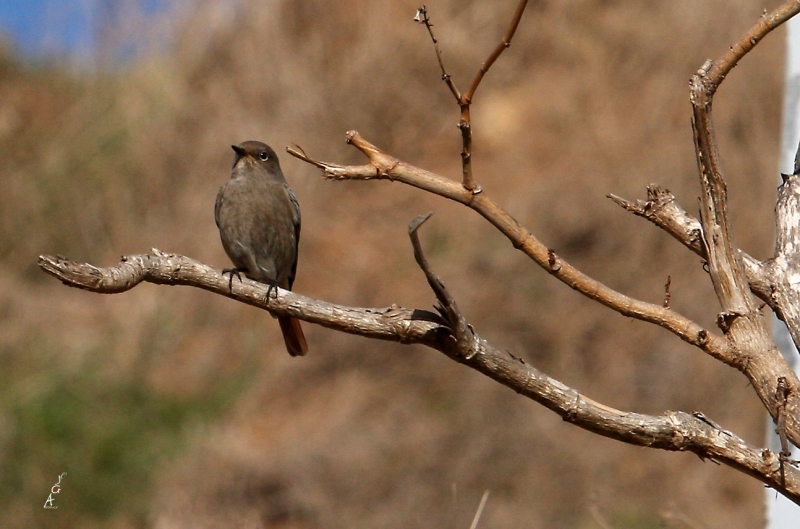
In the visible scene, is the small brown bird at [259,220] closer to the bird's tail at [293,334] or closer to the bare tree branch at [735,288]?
the bird's tail at [293,334]

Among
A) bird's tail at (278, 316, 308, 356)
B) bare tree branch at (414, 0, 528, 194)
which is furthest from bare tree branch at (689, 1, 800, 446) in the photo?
bird's tail at (278, 316, 308, 356)

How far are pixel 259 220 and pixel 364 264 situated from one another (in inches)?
197

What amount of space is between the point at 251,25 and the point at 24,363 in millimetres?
4064

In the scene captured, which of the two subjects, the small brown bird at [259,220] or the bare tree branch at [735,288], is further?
the small brown bird at [259,220]

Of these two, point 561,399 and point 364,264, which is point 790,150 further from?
point 364,264

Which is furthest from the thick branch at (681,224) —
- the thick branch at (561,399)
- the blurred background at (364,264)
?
the blurred background at (364,264)

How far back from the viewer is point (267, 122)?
988cm

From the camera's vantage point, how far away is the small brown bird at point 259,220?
16.3 ft

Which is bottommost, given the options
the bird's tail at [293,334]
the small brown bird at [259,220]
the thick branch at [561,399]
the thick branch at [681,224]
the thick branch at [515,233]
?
the thick branch at [561,399]

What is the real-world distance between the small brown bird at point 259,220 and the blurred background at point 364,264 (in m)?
3.74

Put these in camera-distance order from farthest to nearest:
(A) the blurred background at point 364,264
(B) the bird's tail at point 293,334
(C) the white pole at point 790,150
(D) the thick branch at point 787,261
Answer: (A) the blurred background at point 364,264 → (B) the bird's tail at point 293,334 → (C) the white pole at point 790,150 → (D) the thick branch at point 787,261

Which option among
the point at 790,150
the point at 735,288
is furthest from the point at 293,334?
the point at 735,288

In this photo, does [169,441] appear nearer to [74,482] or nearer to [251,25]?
[74,482]

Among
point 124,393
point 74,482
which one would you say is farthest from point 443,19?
point 74,482
